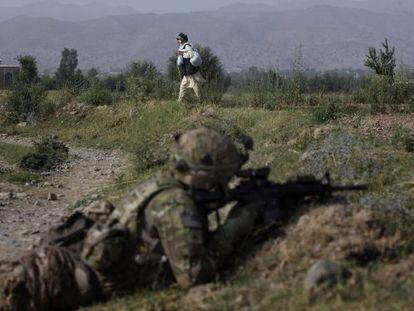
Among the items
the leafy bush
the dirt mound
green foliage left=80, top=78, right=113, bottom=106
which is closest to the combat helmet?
the dirt mound

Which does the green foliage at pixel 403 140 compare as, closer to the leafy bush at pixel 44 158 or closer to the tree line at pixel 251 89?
the tree line at pixel 251 89

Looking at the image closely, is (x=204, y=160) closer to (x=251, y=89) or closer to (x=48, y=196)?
(x=48, y=196)

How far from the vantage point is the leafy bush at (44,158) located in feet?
44.1

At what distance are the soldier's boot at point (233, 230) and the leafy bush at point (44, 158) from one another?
903 centimetres

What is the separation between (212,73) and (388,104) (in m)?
9.46

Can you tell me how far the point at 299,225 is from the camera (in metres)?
5.01

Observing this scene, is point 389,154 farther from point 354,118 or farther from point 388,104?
point 388,104

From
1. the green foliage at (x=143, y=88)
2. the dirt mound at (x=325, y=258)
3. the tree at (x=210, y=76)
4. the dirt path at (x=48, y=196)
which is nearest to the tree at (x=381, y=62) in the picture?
the tree at (x=210, y=76)

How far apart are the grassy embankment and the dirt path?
0.75m

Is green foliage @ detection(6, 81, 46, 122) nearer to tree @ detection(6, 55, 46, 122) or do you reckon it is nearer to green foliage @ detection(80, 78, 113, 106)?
tree @ detection(6, 55, 46, 122)

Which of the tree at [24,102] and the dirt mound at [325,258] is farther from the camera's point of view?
the tree at [24,102]

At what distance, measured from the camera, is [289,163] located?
878cm

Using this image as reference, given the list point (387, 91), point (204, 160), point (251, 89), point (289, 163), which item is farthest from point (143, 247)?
point (251, 89)

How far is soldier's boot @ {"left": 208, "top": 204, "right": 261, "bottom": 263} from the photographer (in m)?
4.86
